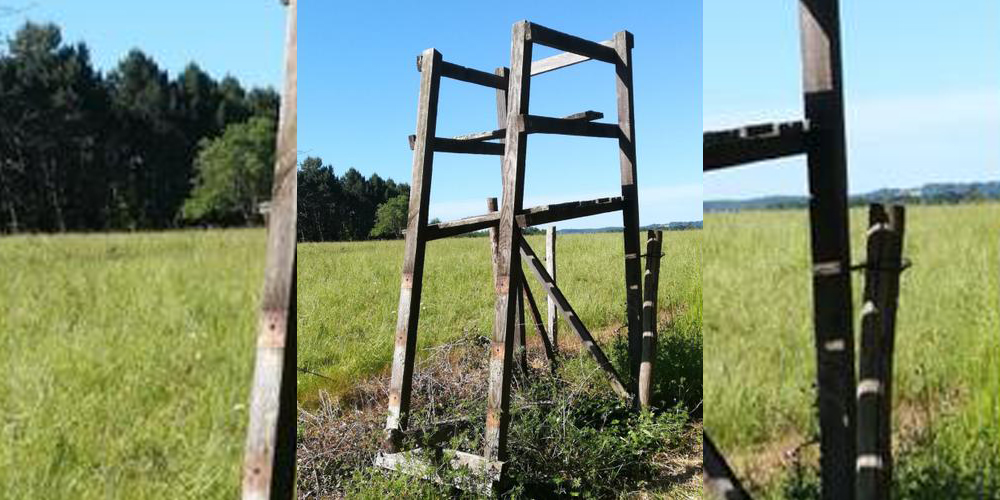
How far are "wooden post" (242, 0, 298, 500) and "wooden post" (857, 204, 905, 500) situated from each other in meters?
1.68

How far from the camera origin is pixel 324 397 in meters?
4.91

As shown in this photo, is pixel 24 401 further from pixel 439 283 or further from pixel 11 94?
pixel 439 283

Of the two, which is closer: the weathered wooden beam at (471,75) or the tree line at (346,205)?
the weathered wooden beam at (471,75)

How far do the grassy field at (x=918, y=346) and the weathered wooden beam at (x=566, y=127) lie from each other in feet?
6.39

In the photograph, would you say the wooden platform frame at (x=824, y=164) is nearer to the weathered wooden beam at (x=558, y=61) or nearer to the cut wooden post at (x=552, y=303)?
the weathered wooden beam at (x=558, y=61)

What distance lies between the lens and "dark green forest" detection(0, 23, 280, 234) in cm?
177

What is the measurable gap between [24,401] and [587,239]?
26.4ft

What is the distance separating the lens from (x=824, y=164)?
180 centimetres

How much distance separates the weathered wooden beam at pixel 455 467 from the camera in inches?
147

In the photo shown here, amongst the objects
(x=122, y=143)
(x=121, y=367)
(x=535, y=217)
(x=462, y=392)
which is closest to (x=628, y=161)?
(x=535, y=217)

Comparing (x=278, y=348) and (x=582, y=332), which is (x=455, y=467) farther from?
(x=278, y=348)

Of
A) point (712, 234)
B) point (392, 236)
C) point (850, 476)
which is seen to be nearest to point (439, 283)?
point (392, 236)

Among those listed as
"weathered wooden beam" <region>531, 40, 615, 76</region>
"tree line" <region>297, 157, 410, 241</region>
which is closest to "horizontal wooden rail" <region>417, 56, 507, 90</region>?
"weathered wooden beam" <region>531, 40, 615, 76</region>

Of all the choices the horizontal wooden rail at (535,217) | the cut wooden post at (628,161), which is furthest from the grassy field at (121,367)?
the cut wooden post at (628,161)
